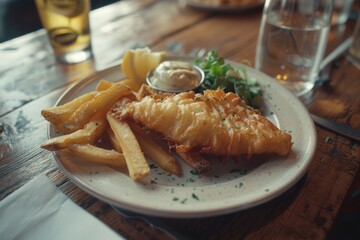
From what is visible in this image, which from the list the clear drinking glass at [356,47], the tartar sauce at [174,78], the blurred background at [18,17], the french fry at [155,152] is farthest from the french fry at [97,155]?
the blurred background at [18,17]

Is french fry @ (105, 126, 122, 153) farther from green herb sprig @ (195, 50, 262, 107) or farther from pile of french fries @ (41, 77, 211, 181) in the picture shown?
green herb sprig @ (195, 50, 262, 107)

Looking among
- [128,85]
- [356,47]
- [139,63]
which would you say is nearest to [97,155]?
[128,85]

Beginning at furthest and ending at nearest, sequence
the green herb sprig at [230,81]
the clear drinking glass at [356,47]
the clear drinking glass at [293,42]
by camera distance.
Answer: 1. the clear drinking glass at [356,47]
2. the clear drinking glass at [293,42]
3. the green herb sprig at [230,81]

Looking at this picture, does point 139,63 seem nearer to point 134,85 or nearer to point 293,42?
point 134,85

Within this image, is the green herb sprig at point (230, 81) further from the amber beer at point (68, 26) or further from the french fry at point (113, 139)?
the amber beer at point (68, 26)

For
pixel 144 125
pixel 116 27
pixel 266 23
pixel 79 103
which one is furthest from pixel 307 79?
pixel 116 27
